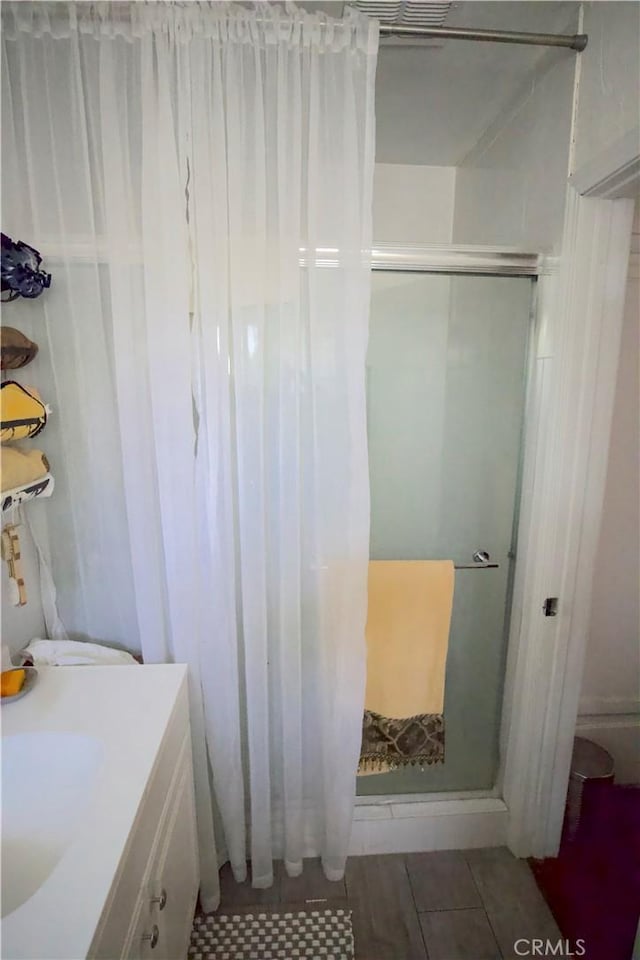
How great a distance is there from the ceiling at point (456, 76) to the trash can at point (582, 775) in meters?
2.19

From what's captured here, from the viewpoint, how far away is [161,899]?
3.14 ft

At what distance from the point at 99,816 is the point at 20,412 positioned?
32.1 inches

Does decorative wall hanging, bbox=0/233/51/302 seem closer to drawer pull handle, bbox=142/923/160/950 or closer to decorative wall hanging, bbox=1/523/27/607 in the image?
decorative wall hanging, bbox=1/523/27/607

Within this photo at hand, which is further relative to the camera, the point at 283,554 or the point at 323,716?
the point at 323,716

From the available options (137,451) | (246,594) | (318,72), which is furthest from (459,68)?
(246,594)

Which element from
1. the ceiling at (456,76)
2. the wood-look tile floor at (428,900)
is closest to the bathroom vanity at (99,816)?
the wood-look tile floor at (428,900)

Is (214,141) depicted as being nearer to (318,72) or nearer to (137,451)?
(318,72)

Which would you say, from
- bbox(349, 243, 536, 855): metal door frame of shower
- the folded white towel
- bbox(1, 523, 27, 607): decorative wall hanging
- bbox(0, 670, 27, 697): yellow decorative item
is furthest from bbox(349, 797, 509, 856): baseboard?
bbox(1, 523, 27, 607): decorative wall hanging

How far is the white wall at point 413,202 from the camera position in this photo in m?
2.06

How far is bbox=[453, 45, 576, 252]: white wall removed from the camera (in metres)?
1.29

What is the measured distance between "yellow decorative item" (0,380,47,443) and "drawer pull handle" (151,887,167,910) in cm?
98

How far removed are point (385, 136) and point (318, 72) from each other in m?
0.80

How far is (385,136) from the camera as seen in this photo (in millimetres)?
1803

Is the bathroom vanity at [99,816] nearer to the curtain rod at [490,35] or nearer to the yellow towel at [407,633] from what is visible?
the yellow towel at [407,633]
